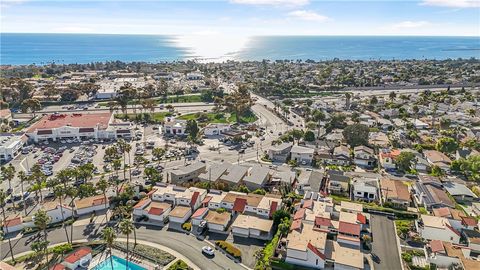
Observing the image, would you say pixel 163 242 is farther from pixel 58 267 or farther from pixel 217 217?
pixel 58 267

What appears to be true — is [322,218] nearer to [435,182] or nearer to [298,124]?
[435,182]

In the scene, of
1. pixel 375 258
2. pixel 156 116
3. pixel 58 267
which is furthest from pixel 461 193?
pixel 156 116

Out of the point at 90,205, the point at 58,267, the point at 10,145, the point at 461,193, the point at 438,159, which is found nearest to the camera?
the point at 58,267

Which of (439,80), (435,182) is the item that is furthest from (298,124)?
(439,80)

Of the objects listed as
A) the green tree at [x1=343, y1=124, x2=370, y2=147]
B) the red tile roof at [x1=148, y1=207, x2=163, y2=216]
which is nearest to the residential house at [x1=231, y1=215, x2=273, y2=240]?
the red tile roof at [x1=148, y1=207, x2=163, y2=216]

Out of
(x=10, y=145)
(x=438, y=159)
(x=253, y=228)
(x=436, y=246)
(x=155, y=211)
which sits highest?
(x=438, y=159)
